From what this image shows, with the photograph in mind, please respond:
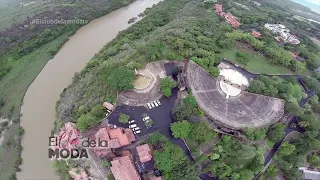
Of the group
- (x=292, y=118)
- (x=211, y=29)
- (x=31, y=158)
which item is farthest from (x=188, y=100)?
(x=31, y=158)

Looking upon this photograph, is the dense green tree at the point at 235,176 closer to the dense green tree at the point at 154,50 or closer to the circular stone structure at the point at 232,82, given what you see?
the circular stone structure at the point at 232,82

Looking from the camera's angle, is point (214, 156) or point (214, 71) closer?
point (214, 156)

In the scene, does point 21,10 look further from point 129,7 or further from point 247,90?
point 247,90

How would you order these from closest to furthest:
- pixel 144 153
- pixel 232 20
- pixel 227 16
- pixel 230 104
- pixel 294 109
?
pixel 144 153, pixel 294 109, pixel 230 104, pixel 232 20, pixel 227 16

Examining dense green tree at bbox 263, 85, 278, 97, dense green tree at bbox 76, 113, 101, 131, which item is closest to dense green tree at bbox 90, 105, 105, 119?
dense green tree at bbox 76, 113, 101, 131

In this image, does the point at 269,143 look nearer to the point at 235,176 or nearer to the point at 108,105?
the point at 235,176

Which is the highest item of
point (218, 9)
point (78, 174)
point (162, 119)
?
point (218, 9)

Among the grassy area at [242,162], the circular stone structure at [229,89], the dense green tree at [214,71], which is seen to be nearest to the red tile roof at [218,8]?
the dense green tree at [214,71]

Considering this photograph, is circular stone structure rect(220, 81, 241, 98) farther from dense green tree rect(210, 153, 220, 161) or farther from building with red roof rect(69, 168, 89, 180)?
building with red roof rect(69, 168, 89, 180)

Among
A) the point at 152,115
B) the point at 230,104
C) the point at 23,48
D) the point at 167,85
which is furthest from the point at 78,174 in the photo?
the point at 23,48
